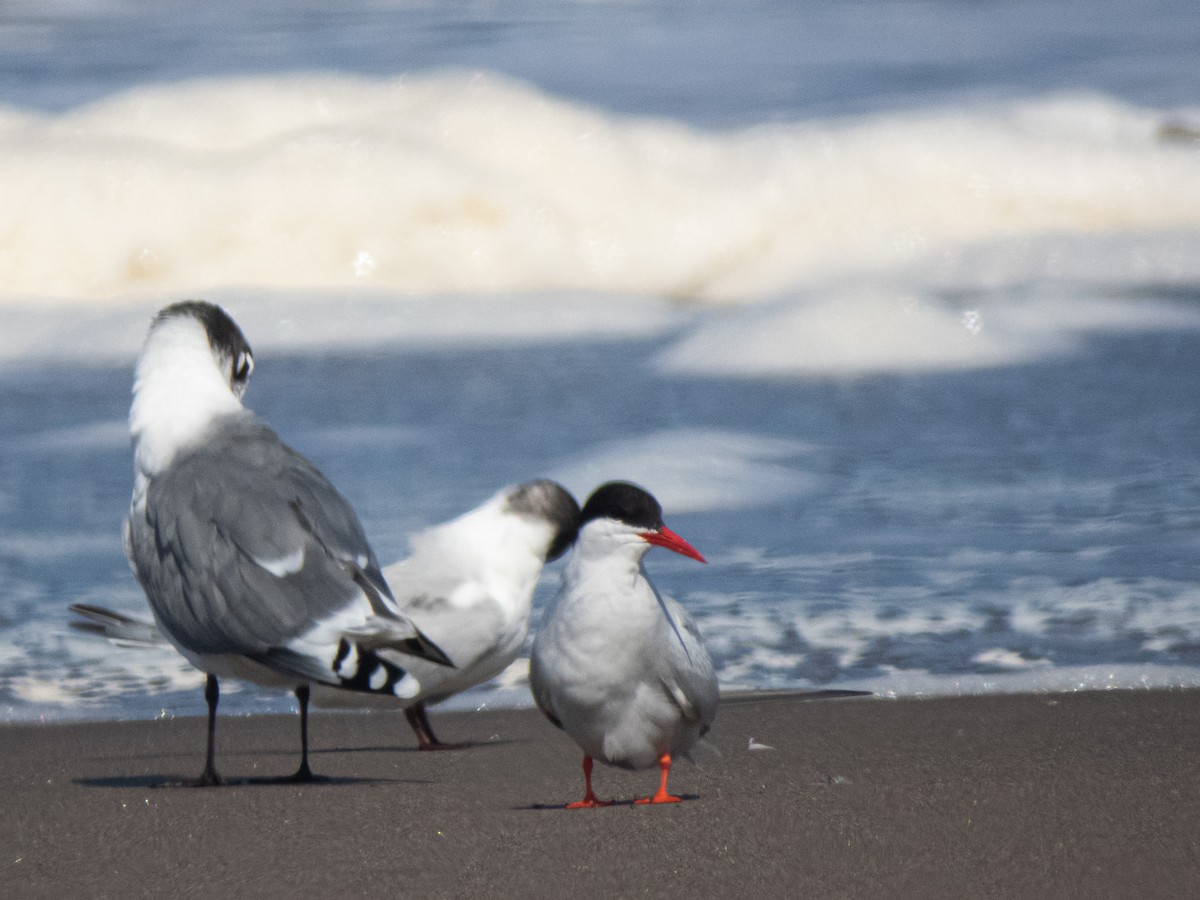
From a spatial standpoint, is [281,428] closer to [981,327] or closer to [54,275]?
[981,327]

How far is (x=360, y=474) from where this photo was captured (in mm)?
6551

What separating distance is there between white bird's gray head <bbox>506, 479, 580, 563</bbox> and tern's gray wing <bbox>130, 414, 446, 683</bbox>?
2.53 ft

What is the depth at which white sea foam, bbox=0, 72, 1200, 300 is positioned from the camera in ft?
39.2

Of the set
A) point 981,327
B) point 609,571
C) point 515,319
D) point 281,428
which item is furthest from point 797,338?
point 609,571

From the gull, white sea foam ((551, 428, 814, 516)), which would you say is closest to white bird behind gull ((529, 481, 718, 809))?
the gull

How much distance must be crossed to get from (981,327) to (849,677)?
17.9 feet

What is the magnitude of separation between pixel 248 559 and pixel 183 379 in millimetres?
515

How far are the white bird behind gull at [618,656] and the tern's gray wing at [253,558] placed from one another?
0.26 m

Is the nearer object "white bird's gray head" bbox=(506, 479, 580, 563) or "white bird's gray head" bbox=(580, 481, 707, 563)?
"white bird's gray head" bbox=(580, 481, 707, 563)

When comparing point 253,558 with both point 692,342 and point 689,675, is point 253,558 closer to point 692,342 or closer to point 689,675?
point 689,675

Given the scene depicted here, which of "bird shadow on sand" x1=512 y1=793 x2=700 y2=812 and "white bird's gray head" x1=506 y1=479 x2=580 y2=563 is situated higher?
"white bird's gray head" x1=506 y1=479 x2=580 y2=563

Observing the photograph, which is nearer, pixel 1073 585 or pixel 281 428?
pixel 1073 585

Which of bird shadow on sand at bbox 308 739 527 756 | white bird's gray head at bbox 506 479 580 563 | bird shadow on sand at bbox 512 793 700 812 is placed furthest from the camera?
white bird's gray head at bbox 506 479 580 563

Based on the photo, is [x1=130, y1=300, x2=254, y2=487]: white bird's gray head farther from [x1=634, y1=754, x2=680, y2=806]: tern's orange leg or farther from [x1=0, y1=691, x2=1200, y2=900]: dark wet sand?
[x1=634, y1=754, x2=680, y2=806]: tern's orange leg
